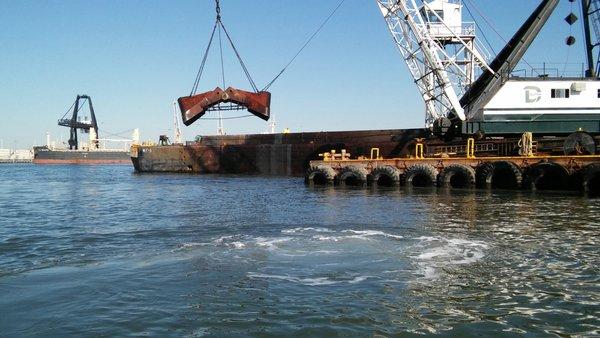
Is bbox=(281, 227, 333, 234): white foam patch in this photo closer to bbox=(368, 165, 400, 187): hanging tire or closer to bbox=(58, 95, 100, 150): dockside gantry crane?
bbox=(368, 165, 400, 187): hanging tire

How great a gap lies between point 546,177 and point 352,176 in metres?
10.2

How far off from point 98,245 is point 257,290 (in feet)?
17.2

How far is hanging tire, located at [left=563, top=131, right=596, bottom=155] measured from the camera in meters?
24.5

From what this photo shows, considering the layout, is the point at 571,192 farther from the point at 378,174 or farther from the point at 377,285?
the point at 377,285

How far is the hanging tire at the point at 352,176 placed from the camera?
2812 cm

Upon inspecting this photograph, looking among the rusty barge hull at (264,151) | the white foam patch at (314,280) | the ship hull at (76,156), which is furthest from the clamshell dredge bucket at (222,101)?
the ship hull at (76,156)

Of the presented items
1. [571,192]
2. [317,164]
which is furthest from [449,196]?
[317,164]

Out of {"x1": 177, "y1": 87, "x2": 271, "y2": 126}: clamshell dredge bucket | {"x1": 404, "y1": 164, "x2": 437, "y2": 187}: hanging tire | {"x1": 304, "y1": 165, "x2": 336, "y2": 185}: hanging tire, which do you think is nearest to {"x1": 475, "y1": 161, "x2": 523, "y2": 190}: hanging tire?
{"x1": 404, "y1": 164, "x2": 437, "y2": 187}: hanging tire

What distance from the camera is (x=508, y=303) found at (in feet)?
20.5

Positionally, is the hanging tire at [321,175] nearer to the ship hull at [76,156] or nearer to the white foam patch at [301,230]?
the white foam patch at [301,230]

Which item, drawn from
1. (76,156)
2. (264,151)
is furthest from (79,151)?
(264,151)

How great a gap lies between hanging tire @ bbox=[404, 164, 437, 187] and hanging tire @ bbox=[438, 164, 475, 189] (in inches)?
16.7

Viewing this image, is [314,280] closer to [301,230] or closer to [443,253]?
[443,253]

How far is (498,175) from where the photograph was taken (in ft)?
79.7
